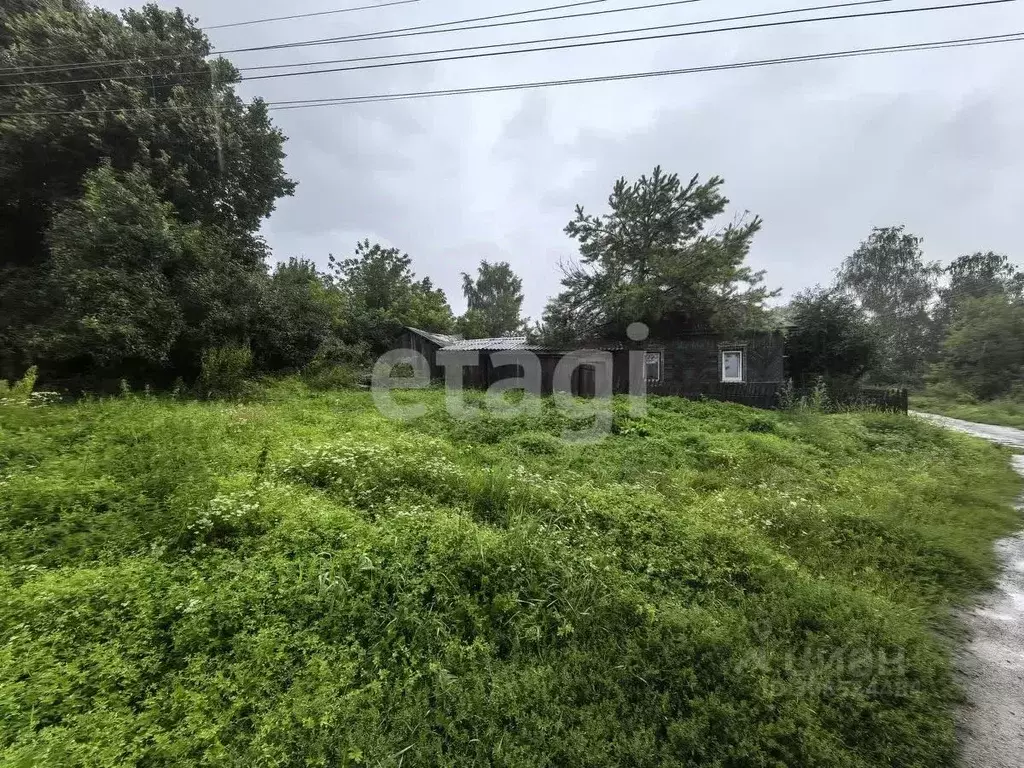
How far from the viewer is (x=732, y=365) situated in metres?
13.4

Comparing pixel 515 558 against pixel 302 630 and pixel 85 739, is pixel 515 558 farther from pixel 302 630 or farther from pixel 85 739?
pixel 85 739

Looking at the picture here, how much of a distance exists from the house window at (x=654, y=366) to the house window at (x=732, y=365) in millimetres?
2082

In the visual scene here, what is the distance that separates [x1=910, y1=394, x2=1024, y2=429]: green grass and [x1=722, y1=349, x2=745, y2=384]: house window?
7364mm

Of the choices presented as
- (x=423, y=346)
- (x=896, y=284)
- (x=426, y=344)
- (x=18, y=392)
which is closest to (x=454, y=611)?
(x=18, y=392)

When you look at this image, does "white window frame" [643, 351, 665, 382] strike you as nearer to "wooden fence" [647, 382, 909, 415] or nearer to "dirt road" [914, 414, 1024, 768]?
"wooden fence" [647, 382, 909, 415]

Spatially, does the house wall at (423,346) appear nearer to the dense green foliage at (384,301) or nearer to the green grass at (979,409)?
the dense green foliage at (384,301)

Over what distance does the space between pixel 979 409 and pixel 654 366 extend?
11.9m

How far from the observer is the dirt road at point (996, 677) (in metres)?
1.94

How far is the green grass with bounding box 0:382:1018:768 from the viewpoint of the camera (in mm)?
1932

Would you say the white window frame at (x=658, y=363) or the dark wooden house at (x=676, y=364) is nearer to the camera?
the dark wooden house at (x=676, y=364)

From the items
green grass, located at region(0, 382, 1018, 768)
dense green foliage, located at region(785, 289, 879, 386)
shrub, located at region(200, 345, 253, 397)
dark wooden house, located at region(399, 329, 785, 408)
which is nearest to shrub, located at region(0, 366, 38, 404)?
green grass, located at region(0, 382, 1018, 768)

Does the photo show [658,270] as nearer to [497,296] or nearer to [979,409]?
[979,409]

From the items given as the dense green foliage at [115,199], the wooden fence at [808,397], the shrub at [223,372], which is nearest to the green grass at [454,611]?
the dense green foliage at [115,199]

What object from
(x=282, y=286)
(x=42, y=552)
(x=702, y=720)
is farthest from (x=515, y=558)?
(x=282, y=286)
